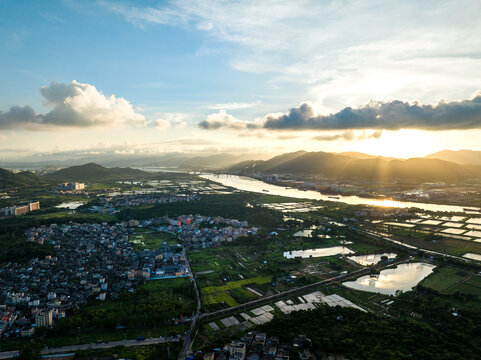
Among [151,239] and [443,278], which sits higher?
[151,239]

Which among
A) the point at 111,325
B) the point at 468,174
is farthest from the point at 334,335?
the point at 468,174

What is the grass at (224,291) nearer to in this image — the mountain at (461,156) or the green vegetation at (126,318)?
the green vegetation at (126,318)

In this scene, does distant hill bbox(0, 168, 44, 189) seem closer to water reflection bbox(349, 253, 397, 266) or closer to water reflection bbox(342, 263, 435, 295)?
water reflection bbox(349, 253, 397, 266)

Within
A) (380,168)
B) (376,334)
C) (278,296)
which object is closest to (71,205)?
(278,296)

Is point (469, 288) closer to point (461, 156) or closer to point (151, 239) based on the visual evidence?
point (151, 239)

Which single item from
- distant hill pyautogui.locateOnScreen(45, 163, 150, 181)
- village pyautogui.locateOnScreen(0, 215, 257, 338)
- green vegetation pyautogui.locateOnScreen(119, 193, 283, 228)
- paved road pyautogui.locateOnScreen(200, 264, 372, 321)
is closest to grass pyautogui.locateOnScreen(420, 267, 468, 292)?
paved road pyautogui.locateOnScreen(200, 264, 372, 321)
